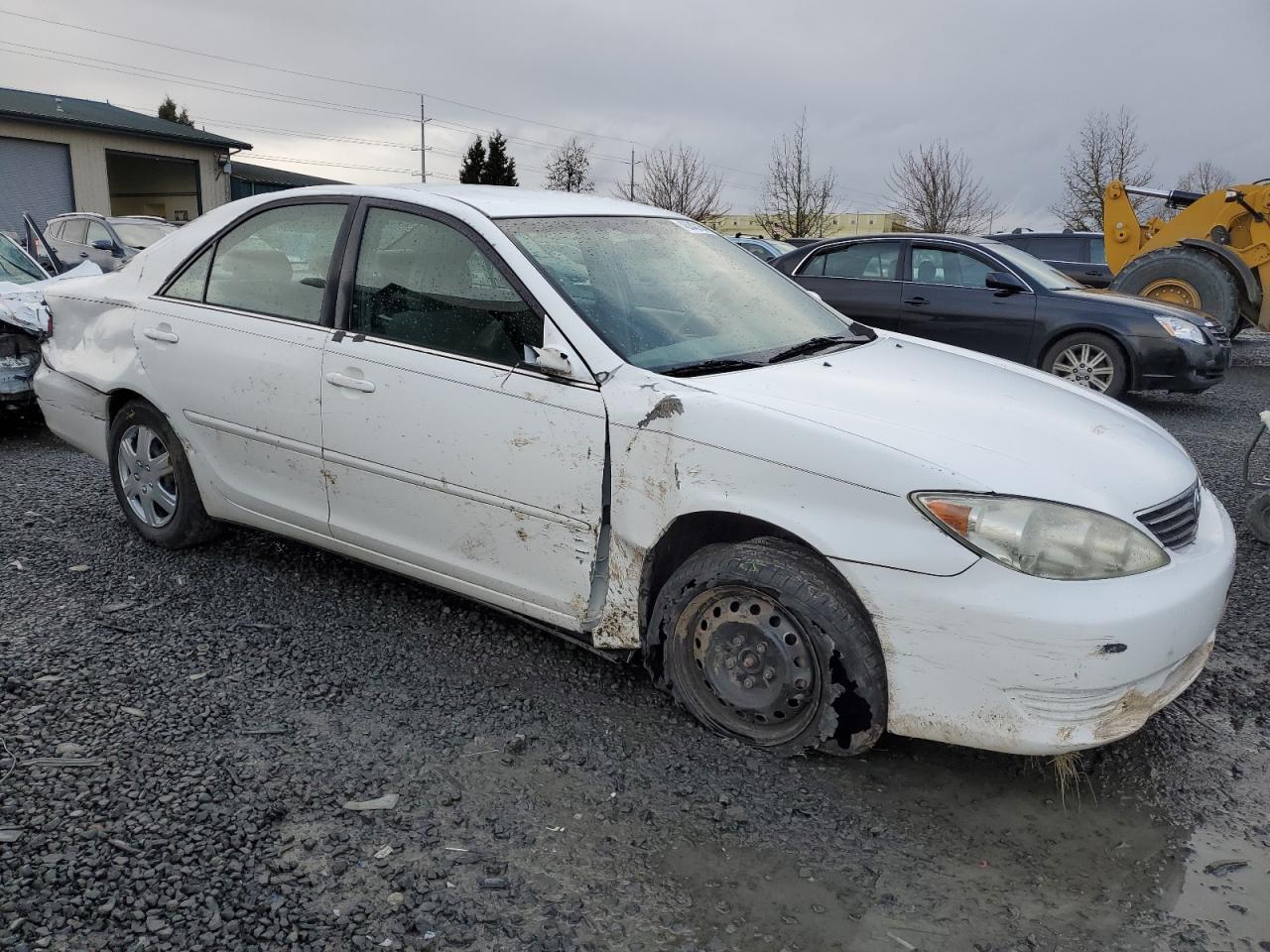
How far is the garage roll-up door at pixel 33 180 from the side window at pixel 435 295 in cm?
2908

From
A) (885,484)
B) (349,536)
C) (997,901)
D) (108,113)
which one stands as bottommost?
(997,901)

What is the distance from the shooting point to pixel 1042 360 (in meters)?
9.03

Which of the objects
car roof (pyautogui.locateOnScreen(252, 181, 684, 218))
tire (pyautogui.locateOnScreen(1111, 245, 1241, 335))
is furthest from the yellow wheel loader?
car roof (pyautogui.locateOnScreen(252, 181, 684, 218))

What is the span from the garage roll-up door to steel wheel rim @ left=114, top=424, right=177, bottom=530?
27.7 m

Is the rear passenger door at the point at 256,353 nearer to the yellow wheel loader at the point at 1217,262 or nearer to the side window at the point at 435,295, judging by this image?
the side window at the point at 435,295

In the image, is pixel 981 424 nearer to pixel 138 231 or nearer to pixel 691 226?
pixel 691 226

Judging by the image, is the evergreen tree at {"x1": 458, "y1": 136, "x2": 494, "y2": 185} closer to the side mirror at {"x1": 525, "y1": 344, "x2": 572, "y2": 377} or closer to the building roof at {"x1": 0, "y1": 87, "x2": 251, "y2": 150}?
the building roof at {"x1": 0, "y1": 87, "x2": 251, "y2": 150}

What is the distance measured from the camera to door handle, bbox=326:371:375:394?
11.7 ft

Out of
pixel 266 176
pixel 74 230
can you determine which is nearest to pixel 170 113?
pixel 266 176

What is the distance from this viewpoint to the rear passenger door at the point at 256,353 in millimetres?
3801

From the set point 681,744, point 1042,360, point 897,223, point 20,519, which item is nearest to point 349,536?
point 681,744

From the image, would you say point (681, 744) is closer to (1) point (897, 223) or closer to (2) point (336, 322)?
Result: (2) point (336, 322)

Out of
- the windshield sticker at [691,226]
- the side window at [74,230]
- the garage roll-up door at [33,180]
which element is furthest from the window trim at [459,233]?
the garage roll-up door at [33,180]

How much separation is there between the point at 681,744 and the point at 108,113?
127 ft
